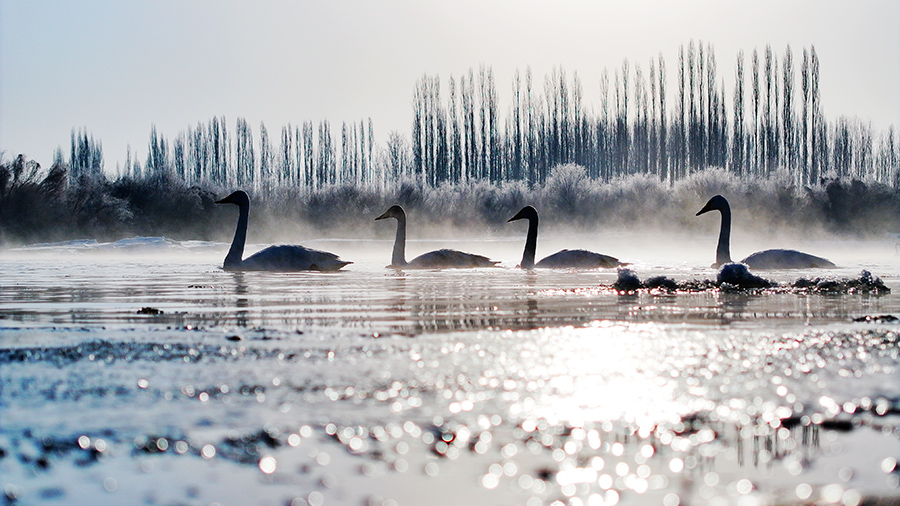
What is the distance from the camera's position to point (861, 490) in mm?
2107

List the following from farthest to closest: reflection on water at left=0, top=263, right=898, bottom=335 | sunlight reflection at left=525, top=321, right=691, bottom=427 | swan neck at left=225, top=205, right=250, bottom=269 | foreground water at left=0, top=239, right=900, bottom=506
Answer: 1. swan neck at left=225, top=205, right=250, bottom=269
2. reflection on water at left=0, top=263, right=898, bottom=335
3. sunlight reflection at left=525, top=321, right=691, bottom=427
4. foreground water at left=0, top=239, right=900, bottom=506

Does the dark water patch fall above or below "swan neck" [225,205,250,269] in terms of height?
below

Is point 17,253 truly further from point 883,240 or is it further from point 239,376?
point 883,240

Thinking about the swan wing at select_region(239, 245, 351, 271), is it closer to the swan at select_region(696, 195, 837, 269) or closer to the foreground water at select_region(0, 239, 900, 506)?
the swan at select_region(696, 195, 837, 269)

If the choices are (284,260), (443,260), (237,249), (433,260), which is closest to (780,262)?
(443,260)

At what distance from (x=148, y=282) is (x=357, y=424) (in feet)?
30.7

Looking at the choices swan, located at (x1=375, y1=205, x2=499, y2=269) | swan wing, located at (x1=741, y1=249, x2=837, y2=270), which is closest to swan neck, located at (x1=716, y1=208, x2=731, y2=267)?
swan wing, located at (x1=741, y1=249, x2=837, y2=270)

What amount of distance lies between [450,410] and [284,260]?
1245 cm

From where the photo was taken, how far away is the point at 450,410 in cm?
300

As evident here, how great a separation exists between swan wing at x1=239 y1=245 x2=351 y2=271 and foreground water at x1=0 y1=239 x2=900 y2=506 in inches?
351

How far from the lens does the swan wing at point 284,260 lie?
15.1 m

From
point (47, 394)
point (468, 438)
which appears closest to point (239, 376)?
point (47, 394)

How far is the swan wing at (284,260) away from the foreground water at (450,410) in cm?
891

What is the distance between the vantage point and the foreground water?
2.18 m
